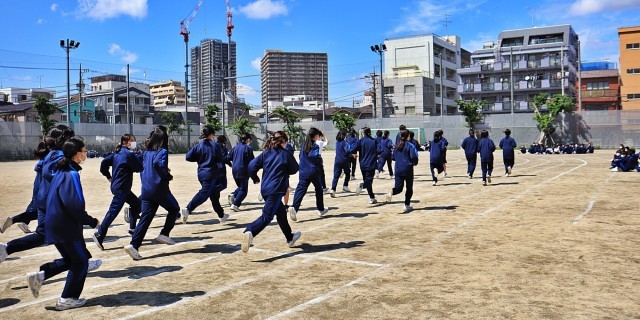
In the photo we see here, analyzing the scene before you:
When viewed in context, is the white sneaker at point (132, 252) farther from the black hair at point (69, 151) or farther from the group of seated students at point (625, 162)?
the group of seated students at point (625, 162)

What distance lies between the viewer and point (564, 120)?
46.6 meters

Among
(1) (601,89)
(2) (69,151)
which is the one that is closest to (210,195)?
(2) (69,151)

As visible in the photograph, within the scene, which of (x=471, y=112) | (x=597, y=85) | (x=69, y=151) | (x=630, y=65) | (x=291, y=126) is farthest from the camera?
(x=597, y=85)

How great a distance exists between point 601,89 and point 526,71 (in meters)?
8.82

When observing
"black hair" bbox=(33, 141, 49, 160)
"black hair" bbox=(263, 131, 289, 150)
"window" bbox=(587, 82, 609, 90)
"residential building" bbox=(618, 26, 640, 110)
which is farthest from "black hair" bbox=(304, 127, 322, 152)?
"window" bbox=(587, 82, 609, 90)

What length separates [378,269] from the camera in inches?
259

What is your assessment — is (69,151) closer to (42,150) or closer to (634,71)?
(42,150)

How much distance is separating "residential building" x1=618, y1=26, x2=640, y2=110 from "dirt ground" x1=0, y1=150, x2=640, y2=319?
55341mm

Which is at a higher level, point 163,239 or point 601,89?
point 601,89

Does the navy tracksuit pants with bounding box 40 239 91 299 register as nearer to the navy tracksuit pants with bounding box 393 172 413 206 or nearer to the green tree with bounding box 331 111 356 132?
the navy tracksuit pants with bounding box 393 172 413 206

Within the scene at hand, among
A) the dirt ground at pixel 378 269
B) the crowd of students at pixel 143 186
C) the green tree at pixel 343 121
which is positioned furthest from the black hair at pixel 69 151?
the green tree at pixel 343 121

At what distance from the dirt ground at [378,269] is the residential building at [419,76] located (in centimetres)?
5658

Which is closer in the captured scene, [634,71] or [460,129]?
[460,129]

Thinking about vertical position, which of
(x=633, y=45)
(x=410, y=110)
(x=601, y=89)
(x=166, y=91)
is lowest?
(x=410, y=110)
